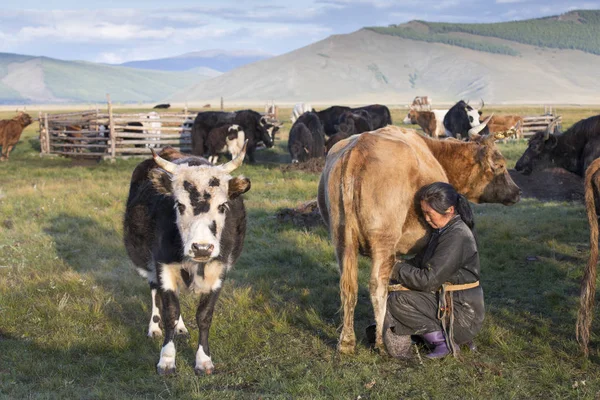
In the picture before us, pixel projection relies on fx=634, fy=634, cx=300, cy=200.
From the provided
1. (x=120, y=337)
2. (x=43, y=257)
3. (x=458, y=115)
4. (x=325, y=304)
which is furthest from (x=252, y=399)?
(x=458, y=115)

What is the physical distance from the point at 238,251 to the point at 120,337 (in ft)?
4.28

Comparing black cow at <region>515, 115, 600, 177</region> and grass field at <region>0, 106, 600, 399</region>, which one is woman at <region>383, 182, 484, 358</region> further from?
black cow at <region>515, 115, 600, 177</region>

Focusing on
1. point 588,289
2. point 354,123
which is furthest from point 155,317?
point 354,123

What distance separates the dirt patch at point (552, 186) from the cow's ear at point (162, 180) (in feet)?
31.4

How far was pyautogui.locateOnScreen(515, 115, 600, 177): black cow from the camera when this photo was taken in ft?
32.4

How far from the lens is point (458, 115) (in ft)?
73.3

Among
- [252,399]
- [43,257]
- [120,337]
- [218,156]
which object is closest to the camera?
[252,399]

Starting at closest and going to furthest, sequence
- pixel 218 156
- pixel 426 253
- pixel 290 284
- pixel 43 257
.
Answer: pixel 426 253, pixel 290 284, pixel 43 257, pixel 218 156

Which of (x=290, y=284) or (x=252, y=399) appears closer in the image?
(x=252, y=399)

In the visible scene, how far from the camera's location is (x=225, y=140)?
20.1 metres

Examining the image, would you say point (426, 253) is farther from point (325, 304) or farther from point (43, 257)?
point (43, 257)

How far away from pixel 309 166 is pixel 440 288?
13.2 metres

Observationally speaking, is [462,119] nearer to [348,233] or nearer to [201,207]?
[348,233]

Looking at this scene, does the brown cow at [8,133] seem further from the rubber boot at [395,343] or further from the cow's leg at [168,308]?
the rubber boot at [395,343]
